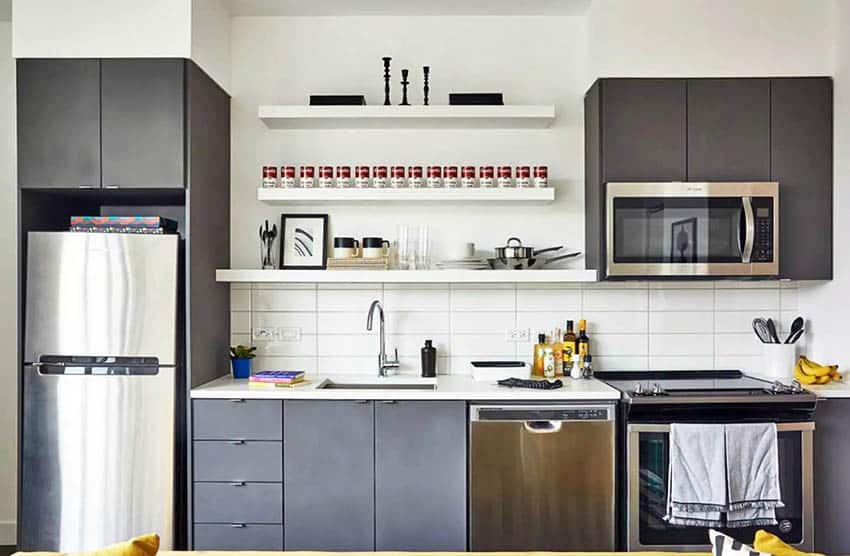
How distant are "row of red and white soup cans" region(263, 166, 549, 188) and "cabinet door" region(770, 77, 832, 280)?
1.14 metres

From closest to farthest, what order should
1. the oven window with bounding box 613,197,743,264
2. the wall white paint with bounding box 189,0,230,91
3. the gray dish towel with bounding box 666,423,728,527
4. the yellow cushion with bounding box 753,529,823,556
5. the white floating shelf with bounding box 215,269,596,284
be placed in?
the yellow cushion with bounding box 753,529,823,556 → the gray dish towel with bounding box 666,423,728,527 → the wall white paint with bounding box 189,0,230,91 → the oven window with bounding box 613,197,743,264 → the white floating shelf with bounding box 215,269,596,284

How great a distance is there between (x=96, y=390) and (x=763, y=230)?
314cm

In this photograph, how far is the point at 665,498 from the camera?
2.87 meters

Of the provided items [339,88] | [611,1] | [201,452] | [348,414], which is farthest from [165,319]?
[611,1]

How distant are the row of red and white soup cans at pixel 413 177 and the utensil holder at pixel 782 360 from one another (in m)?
1.44

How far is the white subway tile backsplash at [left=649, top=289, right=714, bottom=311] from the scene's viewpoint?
357 centimetres

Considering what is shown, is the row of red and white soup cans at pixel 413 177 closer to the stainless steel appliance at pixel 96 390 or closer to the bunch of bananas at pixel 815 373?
the stainless steel appliance at pixel 96 390

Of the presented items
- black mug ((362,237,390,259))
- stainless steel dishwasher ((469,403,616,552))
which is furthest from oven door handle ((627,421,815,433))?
black mug ((362,237,390,259))

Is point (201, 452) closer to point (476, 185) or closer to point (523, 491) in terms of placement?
point (523, 491)

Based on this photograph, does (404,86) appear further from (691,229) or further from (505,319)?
(691,229)

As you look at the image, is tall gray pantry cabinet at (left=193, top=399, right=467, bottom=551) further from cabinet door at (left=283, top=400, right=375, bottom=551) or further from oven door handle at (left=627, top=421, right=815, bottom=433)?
oven door handle at (left=627, top=421, right=815, bottom=433)

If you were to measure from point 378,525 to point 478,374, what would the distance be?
2.81 feet

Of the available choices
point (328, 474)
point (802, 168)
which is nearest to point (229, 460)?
point (328, 474)

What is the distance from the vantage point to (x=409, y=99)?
3609 mm
